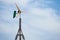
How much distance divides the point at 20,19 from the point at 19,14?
21.2ft

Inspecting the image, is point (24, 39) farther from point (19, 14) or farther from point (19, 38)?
point (19, 14)

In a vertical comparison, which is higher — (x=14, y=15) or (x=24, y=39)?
(x=14, y=15)

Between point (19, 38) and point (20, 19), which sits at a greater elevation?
point (20, 19)

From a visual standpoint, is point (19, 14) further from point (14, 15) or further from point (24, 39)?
point (24, 39)

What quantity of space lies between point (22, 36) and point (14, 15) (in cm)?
1653

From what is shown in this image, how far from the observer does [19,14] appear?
654ft

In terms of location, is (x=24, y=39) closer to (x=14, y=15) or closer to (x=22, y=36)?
(x=22, y=36)

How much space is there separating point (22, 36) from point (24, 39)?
3643 millimetres

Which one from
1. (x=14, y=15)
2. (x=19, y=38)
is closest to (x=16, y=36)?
(x=19, y=38)

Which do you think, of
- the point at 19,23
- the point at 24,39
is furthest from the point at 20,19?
the point at 24,39

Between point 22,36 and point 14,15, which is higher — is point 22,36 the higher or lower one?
the lower one

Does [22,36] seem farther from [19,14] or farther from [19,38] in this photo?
[19,14]

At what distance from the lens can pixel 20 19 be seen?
637 feet

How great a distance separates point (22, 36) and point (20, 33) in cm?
271
